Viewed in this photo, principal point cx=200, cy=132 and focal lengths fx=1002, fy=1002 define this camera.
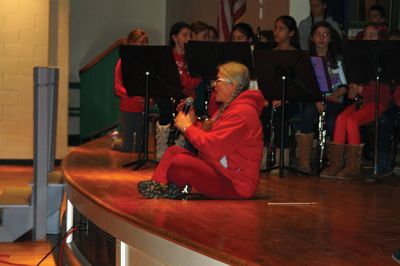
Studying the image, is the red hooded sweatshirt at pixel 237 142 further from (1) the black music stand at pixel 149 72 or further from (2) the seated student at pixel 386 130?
(2) the seated student at pixel 386 130

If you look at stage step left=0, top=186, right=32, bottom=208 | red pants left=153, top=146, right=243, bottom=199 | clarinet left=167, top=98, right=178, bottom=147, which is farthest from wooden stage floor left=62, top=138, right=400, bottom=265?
clarinet left=167, top=98, right=178, bottom=147

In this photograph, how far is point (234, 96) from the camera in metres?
5.77

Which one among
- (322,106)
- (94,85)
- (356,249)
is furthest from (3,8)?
(356,249)

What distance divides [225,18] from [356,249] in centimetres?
754

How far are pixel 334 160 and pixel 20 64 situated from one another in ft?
16.8

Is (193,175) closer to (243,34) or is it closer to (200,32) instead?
(243,34)

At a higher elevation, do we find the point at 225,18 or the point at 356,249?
the point at 225,18

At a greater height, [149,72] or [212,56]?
[212,56]

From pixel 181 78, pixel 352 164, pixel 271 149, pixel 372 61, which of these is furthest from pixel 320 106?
pixel 181 78

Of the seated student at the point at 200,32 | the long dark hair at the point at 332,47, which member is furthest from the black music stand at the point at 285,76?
the seated student at the point at 200,32

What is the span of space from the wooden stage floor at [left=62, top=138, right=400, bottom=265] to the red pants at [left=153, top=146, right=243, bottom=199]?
0.27 ft

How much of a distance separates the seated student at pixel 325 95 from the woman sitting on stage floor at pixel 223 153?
2032mm

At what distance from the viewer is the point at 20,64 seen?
11453mm

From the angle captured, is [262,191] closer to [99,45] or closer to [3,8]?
[3,8]
